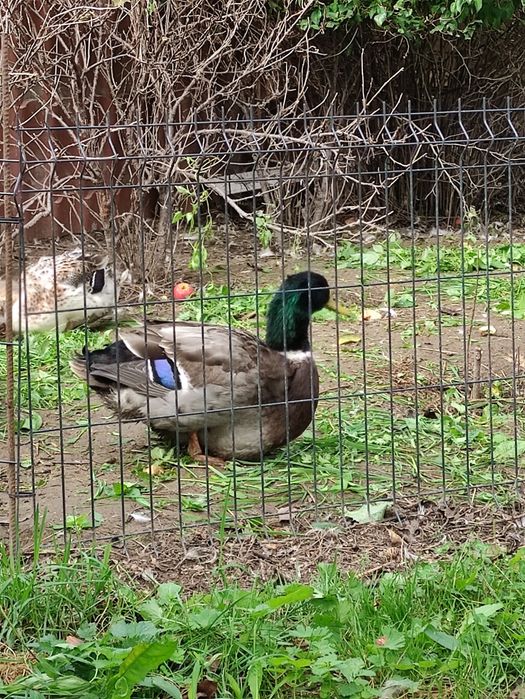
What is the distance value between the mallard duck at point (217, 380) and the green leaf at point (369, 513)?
62 centimetres

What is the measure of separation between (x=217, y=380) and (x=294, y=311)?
61cm

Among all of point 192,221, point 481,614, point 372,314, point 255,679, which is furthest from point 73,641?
point 192,221

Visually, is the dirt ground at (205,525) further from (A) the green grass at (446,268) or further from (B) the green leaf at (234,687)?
(A) the green grass at (446,268)

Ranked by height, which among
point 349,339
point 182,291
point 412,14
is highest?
point 412,14

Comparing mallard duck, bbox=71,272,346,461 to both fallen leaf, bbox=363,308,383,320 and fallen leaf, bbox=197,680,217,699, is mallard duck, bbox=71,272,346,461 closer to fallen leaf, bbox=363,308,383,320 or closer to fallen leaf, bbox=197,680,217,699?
fallen leaf, bbox=197,680,217,699

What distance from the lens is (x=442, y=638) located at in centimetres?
380

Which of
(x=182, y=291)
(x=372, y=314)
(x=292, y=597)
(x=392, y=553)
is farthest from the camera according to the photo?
(x=182, y=291)

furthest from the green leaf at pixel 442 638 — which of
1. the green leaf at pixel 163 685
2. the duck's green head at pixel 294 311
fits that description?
the duck's green head at pixel 294 311

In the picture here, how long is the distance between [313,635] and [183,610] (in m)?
0.49

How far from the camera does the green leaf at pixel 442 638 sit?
12.4ft

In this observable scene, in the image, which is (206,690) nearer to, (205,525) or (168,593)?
(168,593)

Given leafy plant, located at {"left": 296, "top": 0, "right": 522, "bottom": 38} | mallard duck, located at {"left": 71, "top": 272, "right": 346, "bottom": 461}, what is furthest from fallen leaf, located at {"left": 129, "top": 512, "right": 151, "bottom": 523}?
leafy plant, located at {"left": 296, "top": 0, "right": 522, "bottom": 38}

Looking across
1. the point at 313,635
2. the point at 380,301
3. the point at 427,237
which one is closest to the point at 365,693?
the point at 313,635

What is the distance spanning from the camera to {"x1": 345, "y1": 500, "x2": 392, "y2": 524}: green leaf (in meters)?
4.95
